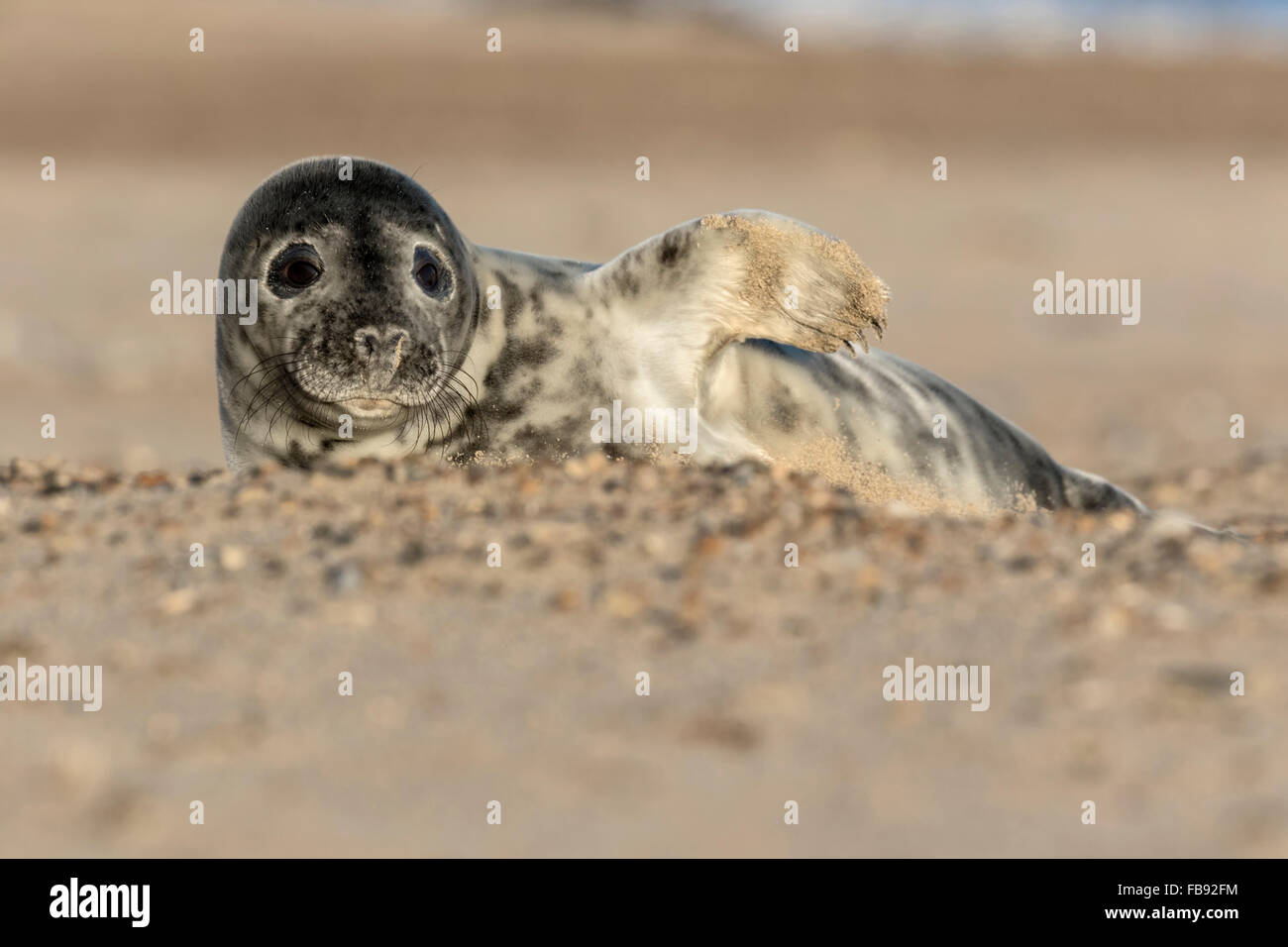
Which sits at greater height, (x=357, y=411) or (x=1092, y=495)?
(x=357, y=411)

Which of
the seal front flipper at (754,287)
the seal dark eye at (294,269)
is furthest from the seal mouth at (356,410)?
the seal front flipper at (754,287)

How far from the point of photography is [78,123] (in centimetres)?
2381

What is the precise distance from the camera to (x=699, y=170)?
2186cm

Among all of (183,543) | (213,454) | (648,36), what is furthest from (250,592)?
(648,36)

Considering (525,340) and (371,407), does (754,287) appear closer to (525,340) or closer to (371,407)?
(525,340)

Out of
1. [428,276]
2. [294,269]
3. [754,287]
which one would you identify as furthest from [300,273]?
[754,287]

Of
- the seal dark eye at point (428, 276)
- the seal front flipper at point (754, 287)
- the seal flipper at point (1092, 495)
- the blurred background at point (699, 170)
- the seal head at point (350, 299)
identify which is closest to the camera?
the seal head at point (350, 299)

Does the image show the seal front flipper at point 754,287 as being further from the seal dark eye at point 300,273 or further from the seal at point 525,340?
the seal dark eye at point 300,273

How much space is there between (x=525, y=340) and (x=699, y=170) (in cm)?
1769

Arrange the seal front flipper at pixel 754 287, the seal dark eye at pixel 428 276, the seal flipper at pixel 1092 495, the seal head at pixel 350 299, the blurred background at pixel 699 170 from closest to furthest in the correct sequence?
1. the seal head at pixel 350 299
2. the seal dark eye at pixel 428 276
3. the seal front flipper at pixel 754 287
4. the seal flipper at pixel 1092 495
5. the blurred background at pixel 699 170

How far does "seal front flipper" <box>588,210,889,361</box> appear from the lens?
14.9ft

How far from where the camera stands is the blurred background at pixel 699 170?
11.3m

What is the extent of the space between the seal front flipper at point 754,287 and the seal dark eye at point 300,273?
0.86m

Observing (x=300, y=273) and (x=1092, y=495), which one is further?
(x=1092, y=495)
